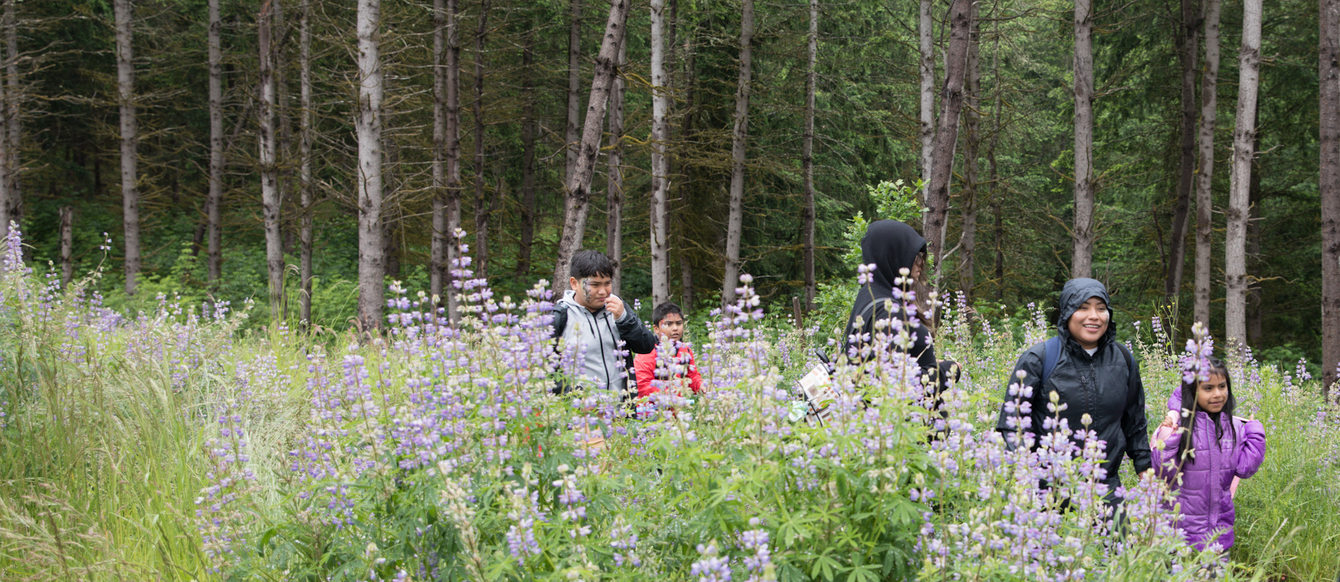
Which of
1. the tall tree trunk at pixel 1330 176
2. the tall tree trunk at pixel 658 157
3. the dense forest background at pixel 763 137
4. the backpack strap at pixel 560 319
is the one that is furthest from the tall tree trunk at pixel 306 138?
the tall tree trunk at pixel 1330 176

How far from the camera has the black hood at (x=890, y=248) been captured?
4.01 metres

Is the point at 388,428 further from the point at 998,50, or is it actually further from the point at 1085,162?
the point at 998,50

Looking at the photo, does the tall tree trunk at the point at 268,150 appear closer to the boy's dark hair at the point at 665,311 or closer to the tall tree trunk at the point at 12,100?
the tall tree trunk at the point at 12,100

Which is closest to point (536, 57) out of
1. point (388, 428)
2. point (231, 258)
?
point (231, 258)

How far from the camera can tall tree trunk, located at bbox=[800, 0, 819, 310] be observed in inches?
631

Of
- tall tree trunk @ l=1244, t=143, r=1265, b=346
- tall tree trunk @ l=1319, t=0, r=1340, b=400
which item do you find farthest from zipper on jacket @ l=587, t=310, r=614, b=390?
tall tree trunk @ l=1244, t=143, r=1265, b=346

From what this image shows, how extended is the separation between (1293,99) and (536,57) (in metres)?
15.3

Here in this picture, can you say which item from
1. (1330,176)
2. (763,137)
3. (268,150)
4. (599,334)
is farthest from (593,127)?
(1330,176)

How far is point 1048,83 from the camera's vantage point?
23.2m

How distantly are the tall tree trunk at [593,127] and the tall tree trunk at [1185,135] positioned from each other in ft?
40.0

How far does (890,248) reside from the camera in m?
4.04

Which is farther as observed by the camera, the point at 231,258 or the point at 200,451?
the point at 231,258

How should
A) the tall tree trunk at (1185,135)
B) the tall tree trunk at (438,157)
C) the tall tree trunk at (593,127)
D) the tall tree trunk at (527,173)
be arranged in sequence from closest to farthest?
the tall tree trunk at (593,127), the tall tree trunk at (438,157), the tall tree trunk at (1185,135), the tall tree trunk at (527,173)

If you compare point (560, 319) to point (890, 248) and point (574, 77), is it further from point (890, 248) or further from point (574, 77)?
point (574, 77)
